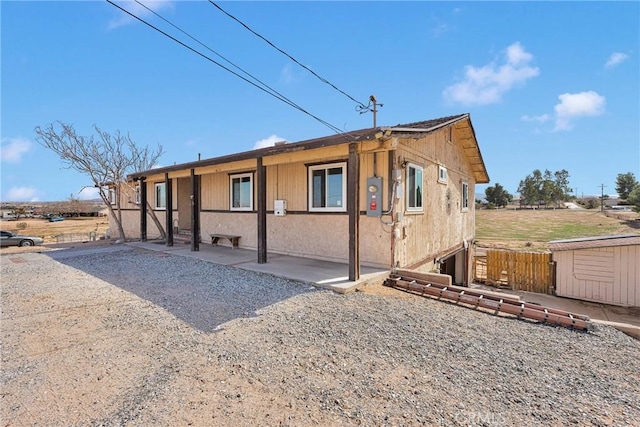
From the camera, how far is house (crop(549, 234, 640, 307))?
8.41 metres

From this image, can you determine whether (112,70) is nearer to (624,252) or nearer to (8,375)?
(8,375)

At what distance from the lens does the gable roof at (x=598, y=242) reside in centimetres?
834

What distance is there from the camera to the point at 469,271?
12.9m

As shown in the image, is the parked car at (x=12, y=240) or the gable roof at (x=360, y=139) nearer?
the gable roof at (x=360, y=139)

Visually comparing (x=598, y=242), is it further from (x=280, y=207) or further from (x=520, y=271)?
(x=280, y=207)

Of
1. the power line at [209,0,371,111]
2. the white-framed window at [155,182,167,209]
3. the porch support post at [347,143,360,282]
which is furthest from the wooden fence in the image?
the white-framed window at [155,182,167,209]

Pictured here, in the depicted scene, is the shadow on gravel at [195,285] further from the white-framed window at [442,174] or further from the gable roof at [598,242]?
the gable roof at [598,242]

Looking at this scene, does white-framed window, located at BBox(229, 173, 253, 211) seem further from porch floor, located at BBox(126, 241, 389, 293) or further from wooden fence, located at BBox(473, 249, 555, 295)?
wooden fence, located at BBox(473, 249, 555, 295)

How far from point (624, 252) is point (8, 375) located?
1298cm

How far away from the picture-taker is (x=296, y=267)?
6965 millimetres

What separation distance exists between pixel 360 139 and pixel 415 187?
287 centimetres

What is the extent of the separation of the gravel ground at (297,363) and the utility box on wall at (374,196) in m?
1.88

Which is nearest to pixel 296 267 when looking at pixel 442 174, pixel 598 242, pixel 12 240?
pixel 442 174

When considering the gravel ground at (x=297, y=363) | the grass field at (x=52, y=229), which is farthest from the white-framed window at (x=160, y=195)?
the grass field at (x=52, y=229)
